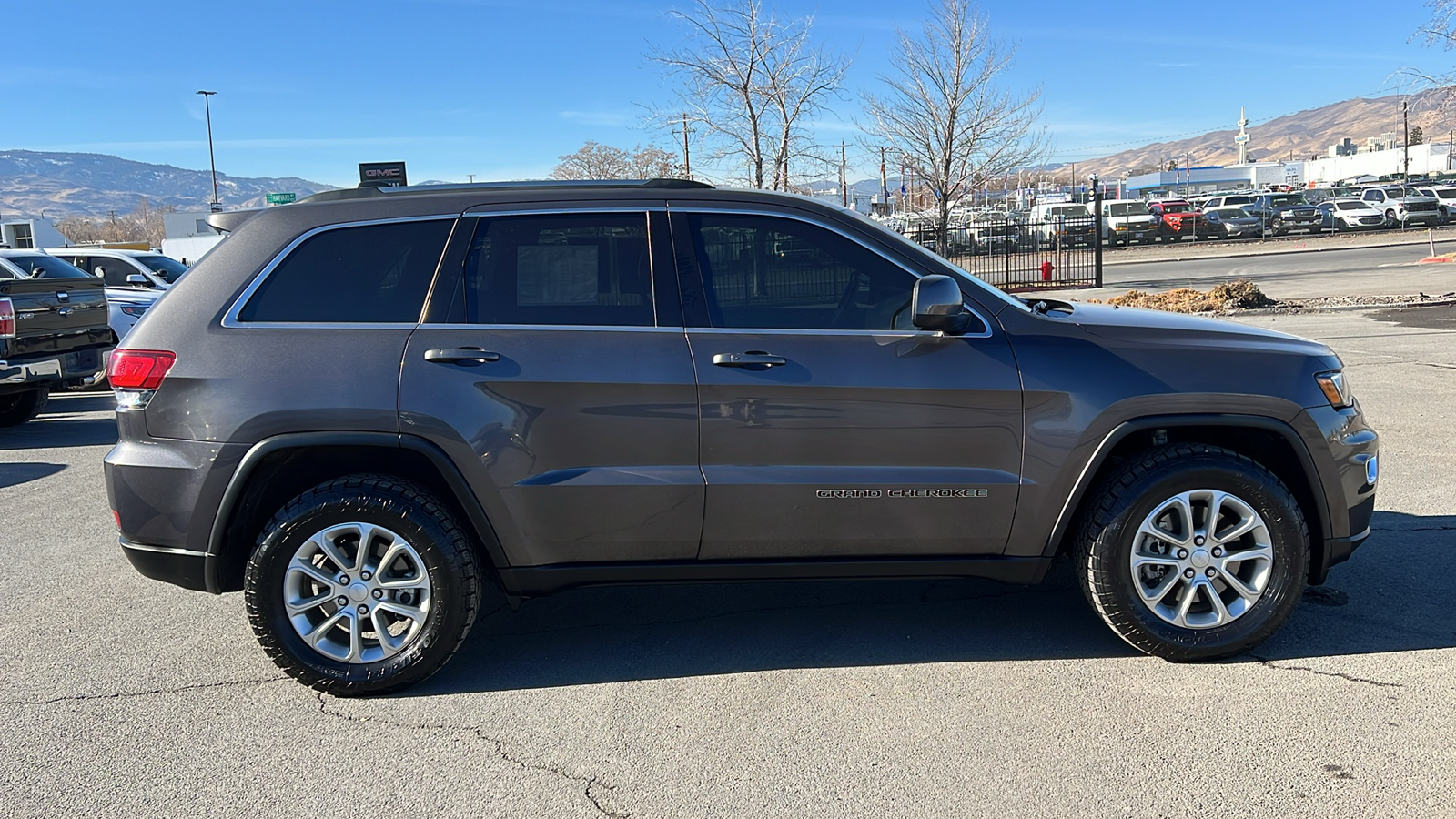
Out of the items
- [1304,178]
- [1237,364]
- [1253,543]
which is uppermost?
[1304,178]

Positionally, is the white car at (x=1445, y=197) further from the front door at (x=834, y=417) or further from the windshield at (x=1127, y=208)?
the front door at (x=834, y=417)

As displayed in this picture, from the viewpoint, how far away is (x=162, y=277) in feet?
55.3

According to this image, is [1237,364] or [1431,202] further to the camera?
[1431,202]

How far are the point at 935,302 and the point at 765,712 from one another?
154 cm

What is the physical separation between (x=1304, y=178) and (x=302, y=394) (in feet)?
484

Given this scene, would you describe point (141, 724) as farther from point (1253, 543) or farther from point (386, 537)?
point (1253, 543)

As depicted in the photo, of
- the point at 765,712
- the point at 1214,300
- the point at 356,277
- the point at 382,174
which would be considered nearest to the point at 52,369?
the point at 382,174

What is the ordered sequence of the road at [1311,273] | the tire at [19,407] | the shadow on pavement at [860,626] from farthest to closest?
1. the road at [1311,273]
2. the tire at [19,407]
3. the shadow on pavement at [860,626]

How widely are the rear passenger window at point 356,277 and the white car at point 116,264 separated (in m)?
13.4

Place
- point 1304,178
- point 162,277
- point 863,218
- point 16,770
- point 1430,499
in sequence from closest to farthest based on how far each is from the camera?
point 16,770
point 863,218
point 1430,499
point 162,277
point 1304,178

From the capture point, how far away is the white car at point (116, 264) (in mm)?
15859

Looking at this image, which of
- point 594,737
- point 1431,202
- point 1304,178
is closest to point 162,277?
point 594,737

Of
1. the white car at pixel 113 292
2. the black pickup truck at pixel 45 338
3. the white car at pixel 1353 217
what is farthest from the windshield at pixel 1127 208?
the black pickup truck at pixel 45 338

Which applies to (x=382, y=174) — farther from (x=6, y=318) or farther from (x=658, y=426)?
(x=6, y=318)
